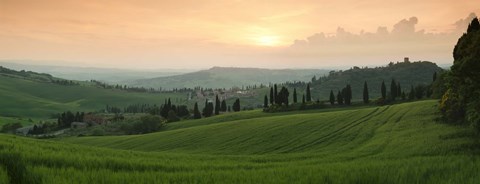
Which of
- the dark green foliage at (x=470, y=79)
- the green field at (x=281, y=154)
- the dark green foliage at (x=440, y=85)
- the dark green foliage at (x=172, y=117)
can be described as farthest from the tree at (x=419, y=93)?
the dark green foliage at (x=470, y=79)

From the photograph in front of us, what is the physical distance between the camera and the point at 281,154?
43.4 meters

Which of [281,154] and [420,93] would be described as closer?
[281,154]

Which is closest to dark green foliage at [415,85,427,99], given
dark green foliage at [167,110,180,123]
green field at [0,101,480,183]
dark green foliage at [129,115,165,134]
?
green field at [0,101,480,183]

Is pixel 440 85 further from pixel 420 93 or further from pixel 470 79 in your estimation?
pixel 420 93

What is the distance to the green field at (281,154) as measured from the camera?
45.8 feet

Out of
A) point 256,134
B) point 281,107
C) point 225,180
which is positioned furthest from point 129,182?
point 281,107

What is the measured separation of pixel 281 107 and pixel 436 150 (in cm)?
11470

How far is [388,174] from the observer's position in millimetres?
14586

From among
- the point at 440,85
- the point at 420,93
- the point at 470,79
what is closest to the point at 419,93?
the point at 420,93

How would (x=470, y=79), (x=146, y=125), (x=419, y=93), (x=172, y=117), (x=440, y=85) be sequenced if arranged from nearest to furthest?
(x=470, y=79), (x=440, y=85), (x=419, y=93), (x=146, y=125), (x=172, y=117)

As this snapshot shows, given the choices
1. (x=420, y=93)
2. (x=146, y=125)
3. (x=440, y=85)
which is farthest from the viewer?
(x=146, y=125)

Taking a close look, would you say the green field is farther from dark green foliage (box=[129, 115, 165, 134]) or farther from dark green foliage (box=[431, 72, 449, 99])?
dark green foliage (box=[129, 115, 165, 134])

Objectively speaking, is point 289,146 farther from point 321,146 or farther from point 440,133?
point 440,133

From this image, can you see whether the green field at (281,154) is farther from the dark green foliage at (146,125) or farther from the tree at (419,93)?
the tree at (419,93)
